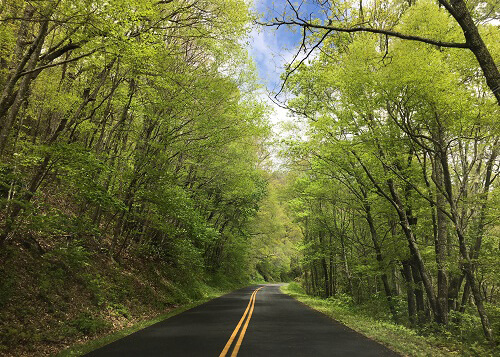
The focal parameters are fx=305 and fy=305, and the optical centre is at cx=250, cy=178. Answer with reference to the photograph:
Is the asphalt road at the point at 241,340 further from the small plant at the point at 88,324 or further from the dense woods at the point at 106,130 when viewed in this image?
the dense woods at the point at 106,130

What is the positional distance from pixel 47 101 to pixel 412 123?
523 inches

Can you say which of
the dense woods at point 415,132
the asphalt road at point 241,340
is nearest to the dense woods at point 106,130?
the asphalt road at point 241,340

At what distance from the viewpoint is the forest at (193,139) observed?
687 cm

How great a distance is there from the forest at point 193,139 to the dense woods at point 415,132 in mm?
79

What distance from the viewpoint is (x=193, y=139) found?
43.0 ft

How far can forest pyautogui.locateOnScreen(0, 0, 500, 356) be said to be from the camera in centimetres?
687

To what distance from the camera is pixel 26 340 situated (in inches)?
233

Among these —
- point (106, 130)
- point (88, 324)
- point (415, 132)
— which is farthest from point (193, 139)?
point (415, 132)

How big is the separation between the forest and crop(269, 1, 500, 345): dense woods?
0.08 meters

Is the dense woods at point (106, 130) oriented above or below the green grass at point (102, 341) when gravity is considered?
above

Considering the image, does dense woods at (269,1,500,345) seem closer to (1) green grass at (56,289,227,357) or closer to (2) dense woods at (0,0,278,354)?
(2) dense woods at (0,0,278,354)

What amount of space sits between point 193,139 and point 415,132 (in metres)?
8.77

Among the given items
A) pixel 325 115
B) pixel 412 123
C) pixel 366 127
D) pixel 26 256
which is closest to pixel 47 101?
pixel 26 256

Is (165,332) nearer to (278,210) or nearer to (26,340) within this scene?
(26,340)
